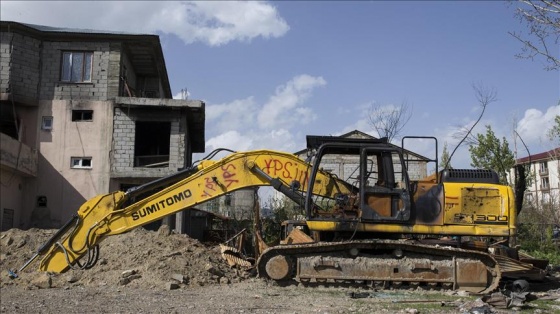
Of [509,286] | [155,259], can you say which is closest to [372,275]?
[509,286]

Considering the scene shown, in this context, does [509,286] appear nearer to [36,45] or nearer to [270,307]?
[270,307]

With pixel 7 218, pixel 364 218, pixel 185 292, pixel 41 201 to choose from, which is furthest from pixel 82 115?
pixel 364 218

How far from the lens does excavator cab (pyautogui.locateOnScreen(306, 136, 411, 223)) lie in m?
9.84

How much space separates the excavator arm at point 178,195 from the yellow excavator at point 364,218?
0.06ft

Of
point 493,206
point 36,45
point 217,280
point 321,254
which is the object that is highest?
point 36,45

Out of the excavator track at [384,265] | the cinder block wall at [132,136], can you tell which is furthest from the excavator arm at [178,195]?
the cinder block wall at [132,136]

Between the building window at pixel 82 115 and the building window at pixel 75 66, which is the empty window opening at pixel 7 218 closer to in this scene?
the building window at pixel 82 115

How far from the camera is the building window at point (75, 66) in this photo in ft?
80.2

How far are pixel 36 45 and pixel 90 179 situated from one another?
6.45m

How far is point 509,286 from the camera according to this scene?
10.9 metres

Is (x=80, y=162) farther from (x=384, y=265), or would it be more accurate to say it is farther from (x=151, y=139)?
(x=384, y=265)

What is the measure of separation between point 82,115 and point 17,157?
3.67m

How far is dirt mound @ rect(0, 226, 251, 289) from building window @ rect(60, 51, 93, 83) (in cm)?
960

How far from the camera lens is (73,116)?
24.3 m
